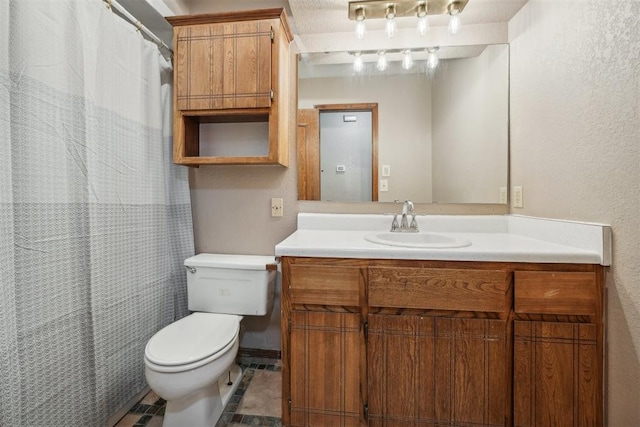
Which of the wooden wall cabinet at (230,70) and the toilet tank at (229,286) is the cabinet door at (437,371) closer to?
the toilet tank at (229,286)

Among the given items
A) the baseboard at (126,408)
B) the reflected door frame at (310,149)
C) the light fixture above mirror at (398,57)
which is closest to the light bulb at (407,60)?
the light fixture above mirror at (398,57)

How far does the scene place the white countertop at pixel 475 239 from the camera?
1093mm

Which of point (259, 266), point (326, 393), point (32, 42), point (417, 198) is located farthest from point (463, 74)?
point (32, 42)

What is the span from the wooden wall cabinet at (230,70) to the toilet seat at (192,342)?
2.83 feet

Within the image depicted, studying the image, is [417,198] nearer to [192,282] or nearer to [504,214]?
[504,214]

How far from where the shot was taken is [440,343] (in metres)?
1.14

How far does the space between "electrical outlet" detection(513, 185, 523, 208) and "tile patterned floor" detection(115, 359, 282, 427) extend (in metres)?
1.67

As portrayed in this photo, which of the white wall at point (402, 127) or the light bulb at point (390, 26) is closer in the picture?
the light bulb at point (390, 26)

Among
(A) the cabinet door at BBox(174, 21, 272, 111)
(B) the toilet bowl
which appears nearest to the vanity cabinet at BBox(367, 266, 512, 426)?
(B) the toilet bowl

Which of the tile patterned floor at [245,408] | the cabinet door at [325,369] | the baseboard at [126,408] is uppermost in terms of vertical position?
the cabinet door at [325,369]

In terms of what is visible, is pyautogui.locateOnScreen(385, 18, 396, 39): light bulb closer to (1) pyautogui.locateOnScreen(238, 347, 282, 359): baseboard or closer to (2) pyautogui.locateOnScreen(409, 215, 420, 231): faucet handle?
(2) pyautogui.locateOnScreen(409, 215, 420, 231): faucet handle

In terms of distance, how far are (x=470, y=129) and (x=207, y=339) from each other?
180cm

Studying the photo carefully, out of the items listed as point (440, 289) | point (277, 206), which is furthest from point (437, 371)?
point (277, 206)

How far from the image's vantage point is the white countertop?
3.59 feet
